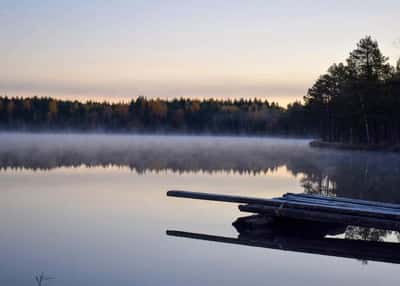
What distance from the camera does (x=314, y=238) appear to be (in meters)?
11.0

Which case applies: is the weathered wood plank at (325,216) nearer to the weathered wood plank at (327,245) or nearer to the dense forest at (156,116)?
the weathered wood plank at (327,245)

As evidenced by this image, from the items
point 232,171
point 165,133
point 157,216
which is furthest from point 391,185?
point 165,133

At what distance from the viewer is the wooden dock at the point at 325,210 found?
10.5m

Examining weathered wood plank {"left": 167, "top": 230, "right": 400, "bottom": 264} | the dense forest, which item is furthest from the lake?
the dense forest

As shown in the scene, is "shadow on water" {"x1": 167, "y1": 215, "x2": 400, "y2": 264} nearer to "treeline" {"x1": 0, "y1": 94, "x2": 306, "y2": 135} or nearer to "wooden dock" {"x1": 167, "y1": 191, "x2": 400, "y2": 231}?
"wooden dock" {"x1": 167, "y1": 191, "x2": 400, "y2": 231}

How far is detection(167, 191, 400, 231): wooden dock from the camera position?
34.5ft

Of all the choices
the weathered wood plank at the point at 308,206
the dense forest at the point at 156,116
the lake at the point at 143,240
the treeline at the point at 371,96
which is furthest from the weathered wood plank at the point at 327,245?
the dense forest at the point at 156,116

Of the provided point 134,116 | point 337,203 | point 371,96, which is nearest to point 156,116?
point 134,116

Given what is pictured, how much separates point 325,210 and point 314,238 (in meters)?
0.61

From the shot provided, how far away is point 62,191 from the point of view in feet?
57.2

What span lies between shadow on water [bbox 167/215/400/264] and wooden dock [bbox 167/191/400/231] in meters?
0.29

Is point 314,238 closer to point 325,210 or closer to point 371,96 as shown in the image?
point 325,210

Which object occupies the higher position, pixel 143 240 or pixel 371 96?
pixel 371 96

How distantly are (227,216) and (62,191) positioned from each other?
6742 mm
